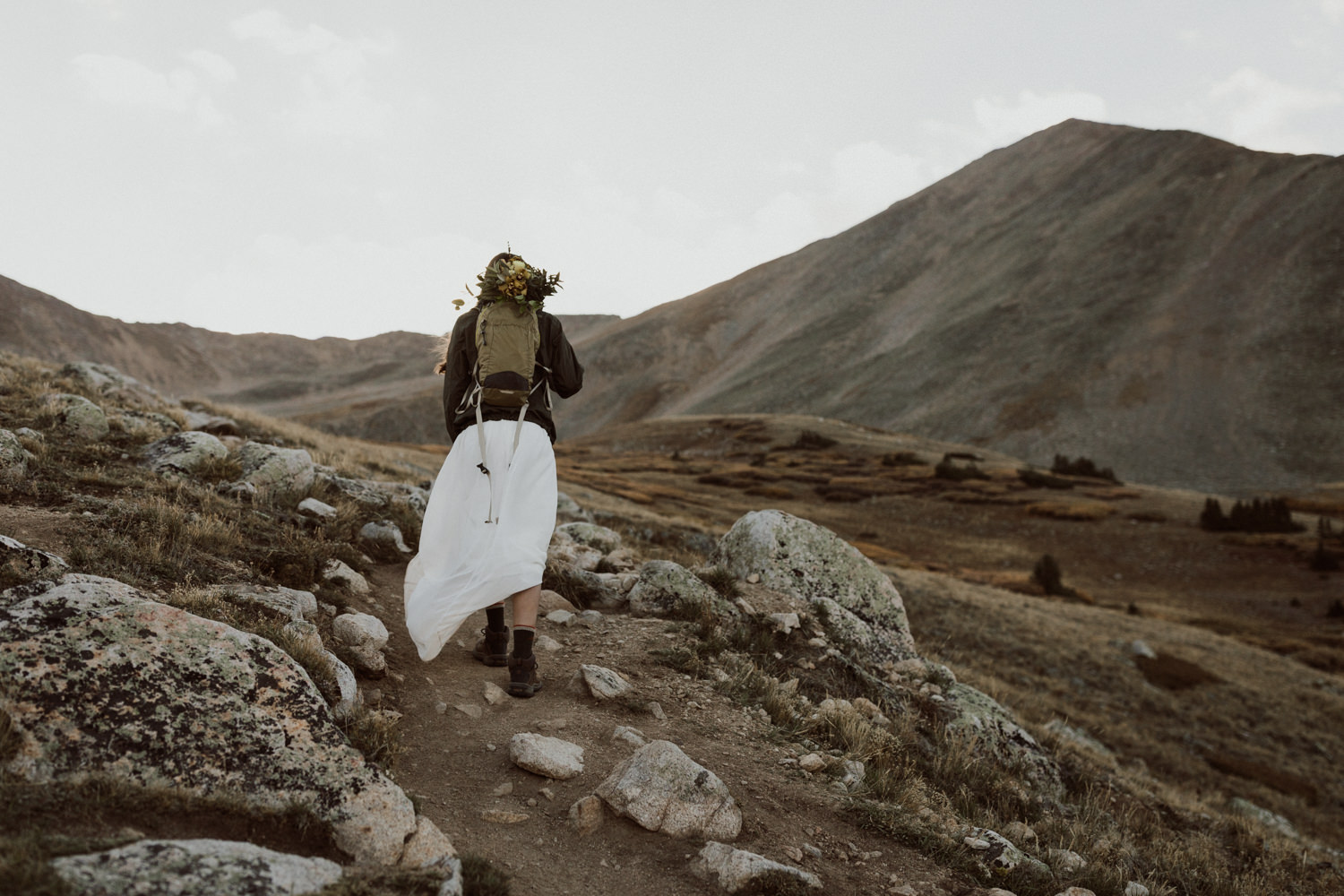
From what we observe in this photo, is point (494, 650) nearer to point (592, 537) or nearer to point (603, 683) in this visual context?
point (603, 683)

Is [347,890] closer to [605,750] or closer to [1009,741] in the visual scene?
[605,750]

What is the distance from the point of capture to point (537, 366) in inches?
240

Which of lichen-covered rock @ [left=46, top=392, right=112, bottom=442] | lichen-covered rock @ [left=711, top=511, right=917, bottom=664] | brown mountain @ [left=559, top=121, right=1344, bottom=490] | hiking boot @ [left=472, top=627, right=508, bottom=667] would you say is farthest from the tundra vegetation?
brown mountain @ [left=559, top=121, right=1344, bottom=490]

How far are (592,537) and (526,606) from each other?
6.61 m

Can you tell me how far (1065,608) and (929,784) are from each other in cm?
2474

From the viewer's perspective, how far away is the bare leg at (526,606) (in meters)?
5.57

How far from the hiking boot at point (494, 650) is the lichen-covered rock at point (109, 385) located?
11560 millimetres

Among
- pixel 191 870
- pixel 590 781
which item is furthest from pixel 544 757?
pixel 191 870

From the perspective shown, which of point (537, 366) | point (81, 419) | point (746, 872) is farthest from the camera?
point (81, 419)

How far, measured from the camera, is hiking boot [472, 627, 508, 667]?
6309 millimetres

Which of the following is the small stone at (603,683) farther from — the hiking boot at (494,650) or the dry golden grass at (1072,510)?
the dry golden grass at (1072,510)

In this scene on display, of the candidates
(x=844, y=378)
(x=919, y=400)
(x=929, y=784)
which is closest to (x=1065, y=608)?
(x=929, y=784)

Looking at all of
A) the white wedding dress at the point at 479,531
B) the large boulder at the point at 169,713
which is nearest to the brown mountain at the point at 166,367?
the white wedding dress at the point at 479,531

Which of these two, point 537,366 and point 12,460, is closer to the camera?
point 537,366
